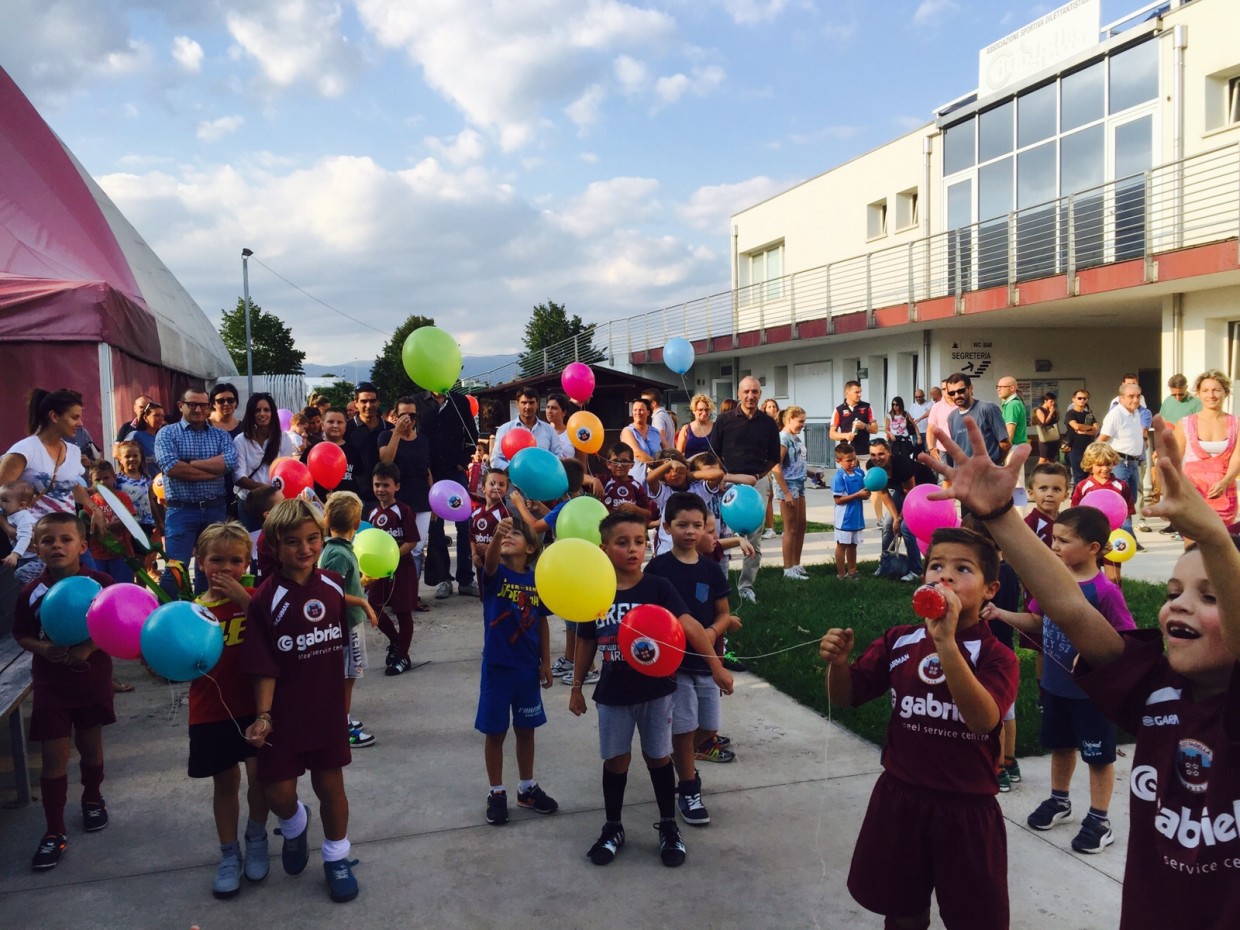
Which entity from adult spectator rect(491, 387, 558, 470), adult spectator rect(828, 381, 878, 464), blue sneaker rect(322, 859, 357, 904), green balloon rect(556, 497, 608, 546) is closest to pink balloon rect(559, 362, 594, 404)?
adult spectator rect(491, 387, 558, 470)

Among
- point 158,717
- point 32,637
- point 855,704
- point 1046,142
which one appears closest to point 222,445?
point 158,717

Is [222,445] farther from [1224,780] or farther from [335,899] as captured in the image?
[1224,780]

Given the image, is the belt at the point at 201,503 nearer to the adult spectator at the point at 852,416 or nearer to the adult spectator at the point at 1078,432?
the adult spectator at the point at 852,416

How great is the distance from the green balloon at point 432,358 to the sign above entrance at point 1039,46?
48.3ft

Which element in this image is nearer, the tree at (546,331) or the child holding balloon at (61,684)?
the child holding balloon at (61,684)

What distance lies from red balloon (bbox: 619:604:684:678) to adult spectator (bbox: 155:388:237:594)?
12.7ft

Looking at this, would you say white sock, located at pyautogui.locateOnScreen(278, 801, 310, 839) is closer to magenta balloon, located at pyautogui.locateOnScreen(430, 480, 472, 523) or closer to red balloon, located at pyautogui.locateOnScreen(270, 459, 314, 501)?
red balloon, located at pyautogui.locateOnScreen(270, 459, 314, 501)

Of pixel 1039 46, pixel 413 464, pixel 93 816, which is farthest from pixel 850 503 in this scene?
pixel 1039 46

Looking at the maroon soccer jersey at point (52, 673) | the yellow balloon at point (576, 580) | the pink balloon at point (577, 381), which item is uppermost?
the pink balloon at point (577, 381)

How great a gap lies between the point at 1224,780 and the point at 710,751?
3231 mm

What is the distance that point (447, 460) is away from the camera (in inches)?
339

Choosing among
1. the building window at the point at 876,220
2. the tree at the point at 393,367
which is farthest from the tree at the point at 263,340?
the building window at the point at 876,220

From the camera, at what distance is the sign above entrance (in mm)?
16188

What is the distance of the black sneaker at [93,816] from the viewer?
159 inches
